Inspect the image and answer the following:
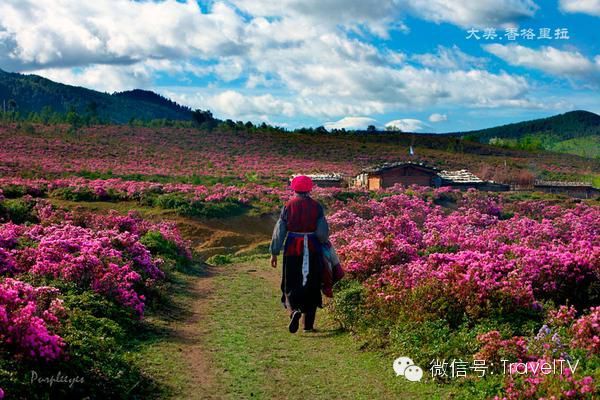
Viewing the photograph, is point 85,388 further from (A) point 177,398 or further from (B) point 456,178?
(B) point 456,178

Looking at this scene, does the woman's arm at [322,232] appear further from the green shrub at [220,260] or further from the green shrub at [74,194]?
the green shrub at [74,194]

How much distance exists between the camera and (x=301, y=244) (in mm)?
9859

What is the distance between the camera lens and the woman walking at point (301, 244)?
32.4 feet

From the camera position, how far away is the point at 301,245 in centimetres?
986

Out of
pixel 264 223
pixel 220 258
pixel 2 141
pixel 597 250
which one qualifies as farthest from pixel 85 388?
pixel 2 141

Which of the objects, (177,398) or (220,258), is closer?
(177,398)

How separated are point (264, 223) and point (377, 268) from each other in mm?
20733

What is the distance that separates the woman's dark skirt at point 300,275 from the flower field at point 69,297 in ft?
7.76

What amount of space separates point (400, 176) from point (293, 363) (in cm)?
3999

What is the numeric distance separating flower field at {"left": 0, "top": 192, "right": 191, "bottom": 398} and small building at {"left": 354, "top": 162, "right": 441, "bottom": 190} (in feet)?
99.3

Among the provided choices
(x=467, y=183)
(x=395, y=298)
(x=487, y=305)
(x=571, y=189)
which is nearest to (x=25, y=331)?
(x=395, y=298)

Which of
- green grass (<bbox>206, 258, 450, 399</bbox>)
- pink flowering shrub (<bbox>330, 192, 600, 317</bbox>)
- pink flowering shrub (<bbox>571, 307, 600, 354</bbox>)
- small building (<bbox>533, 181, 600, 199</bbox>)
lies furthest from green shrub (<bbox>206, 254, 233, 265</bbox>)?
small building (<bbox>533, 181, 600, 199</bbox>)

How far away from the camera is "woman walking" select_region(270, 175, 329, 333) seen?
987cm

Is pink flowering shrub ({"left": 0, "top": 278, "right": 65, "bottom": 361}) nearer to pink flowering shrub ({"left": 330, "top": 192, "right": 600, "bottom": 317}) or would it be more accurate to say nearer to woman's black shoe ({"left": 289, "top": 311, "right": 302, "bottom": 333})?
woman's black shoe ({"left": 289, "top": 311, "right": 302, "bottom": 333})
